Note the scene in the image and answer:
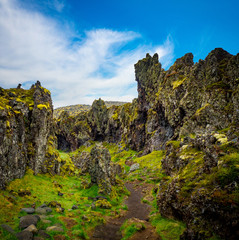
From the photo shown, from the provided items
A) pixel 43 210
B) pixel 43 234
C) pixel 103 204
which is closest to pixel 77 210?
pixel 103 204

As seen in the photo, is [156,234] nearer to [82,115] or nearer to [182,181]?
[182,181]

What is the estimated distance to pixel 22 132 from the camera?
31.4 meters

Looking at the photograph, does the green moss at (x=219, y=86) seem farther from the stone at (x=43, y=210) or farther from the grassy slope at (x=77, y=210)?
the stone at (x=43, y=210)

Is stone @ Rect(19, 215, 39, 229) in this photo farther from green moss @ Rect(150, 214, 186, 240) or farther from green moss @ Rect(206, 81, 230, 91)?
green moss @ Rect(206, 81, 230, 91)

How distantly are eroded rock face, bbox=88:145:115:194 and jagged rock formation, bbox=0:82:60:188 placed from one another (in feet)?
44.8

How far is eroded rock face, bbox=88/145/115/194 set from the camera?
103 feet

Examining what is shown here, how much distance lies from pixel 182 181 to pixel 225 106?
35551 millimetres

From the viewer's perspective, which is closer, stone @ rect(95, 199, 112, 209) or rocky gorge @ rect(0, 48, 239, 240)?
rocky gorge @ rect(0, 48, 239, 240)

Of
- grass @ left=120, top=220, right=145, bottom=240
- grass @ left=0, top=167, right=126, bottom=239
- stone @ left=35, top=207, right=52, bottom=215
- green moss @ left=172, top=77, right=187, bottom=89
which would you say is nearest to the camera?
grass @ left=0, top=167, right=126, bottom=239

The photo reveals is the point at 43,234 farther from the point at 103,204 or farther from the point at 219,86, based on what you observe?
the point at 219,86

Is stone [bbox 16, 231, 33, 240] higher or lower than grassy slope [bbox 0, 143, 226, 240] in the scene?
higher

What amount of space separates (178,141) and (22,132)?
40353mm

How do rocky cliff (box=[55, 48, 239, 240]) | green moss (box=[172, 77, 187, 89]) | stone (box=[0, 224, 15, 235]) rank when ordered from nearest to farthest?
1. rocky cliff (box=[55, 48, 239, 240])
2. stone (box=[0, 224, 15, 235])
3. green moss (box=[172, 77, 187, 89])

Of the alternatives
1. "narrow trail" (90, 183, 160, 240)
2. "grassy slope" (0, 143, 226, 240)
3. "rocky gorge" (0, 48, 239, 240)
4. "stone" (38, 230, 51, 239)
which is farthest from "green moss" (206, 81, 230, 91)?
"stone" (38, 230, 51, 239)
